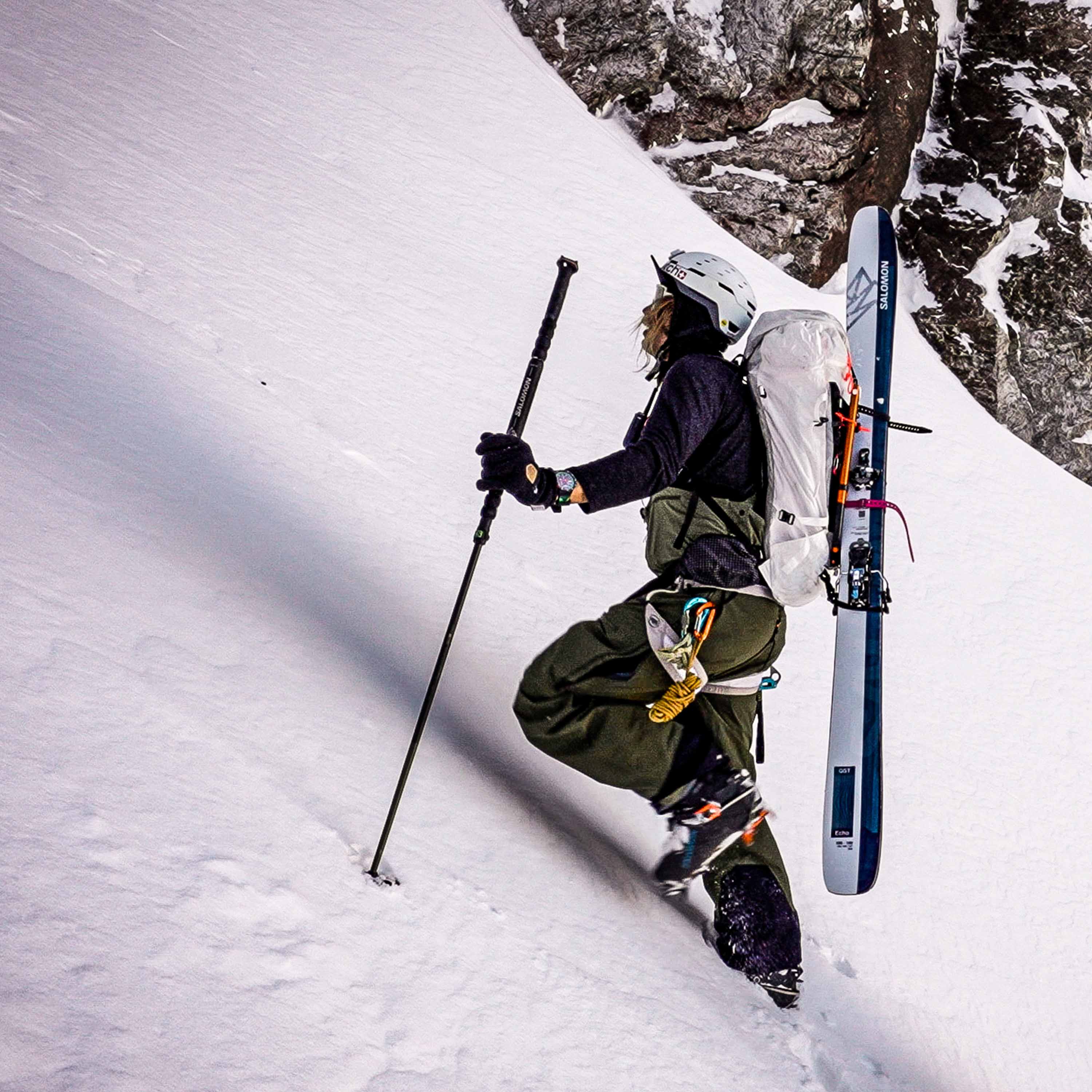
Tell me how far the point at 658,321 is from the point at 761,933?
1.80m

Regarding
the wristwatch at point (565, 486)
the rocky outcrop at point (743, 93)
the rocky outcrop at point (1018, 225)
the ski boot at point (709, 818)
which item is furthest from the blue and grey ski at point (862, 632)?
the rocky outcrop at point (1018, 225)

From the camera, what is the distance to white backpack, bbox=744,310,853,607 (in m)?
2.59

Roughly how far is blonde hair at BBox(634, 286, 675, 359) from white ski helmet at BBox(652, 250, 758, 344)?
0.17 feet

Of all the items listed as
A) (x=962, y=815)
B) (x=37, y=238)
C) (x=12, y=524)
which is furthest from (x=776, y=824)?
(x=37, y=238)

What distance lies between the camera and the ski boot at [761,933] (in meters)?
2.63

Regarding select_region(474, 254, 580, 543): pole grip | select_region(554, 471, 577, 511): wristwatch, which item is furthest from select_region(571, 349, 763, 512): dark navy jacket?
select_region(474, 254, 580, 543): pole grip

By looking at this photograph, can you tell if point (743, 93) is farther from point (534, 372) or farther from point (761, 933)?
point (761, 933)

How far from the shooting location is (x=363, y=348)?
5496 millimetres

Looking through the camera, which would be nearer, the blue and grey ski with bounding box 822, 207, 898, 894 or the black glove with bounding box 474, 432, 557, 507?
the black glove with bounding box 474, 432, 557, 507

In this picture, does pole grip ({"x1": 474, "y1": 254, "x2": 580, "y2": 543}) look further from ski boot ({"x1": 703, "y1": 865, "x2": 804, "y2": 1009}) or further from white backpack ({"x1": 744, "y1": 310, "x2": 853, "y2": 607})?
ski boot ({"x1": 703, "y1": 865, "x2": 804, "y2": 1009})

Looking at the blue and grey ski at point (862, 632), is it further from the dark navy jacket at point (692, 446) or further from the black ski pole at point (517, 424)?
the black ski pole at point (517, 424)

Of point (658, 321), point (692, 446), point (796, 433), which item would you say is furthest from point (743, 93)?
point (692, 446)

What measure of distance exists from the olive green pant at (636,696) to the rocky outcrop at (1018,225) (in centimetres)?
1263

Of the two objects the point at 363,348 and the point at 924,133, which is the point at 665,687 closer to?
the point at 363,348
